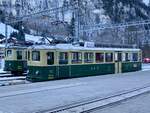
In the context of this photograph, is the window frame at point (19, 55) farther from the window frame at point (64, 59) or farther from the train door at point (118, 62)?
the train door at point (118, 62)

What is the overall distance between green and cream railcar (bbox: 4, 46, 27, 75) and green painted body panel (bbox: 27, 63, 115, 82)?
6146 mm

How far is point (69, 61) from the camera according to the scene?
3025 centimetres

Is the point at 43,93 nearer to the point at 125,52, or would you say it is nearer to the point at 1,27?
the point at 125,52

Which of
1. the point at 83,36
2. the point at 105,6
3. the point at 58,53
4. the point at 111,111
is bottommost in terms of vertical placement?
the point at 111,111

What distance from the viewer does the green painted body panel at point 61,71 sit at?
92.5 feet

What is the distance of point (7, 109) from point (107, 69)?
22923 millimetres

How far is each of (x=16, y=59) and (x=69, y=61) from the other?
7.32 meters

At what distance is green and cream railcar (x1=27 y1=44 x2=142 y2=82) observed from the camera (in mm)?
28422

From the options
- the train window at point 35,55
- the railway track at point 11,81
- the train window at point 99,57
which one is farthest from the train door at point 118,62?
the train window at point 35,55

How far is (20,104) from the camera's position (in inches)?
595

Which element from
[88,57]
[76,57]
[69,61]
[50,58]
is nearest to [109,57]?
[88,57]

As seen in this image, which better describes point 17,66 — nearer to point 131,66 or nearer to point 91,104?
point 131,66

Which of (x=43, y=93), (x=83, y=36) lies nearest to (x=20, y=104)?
(x=43, y=93)

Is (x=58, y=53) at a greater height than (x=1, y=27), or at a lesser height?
lesser
